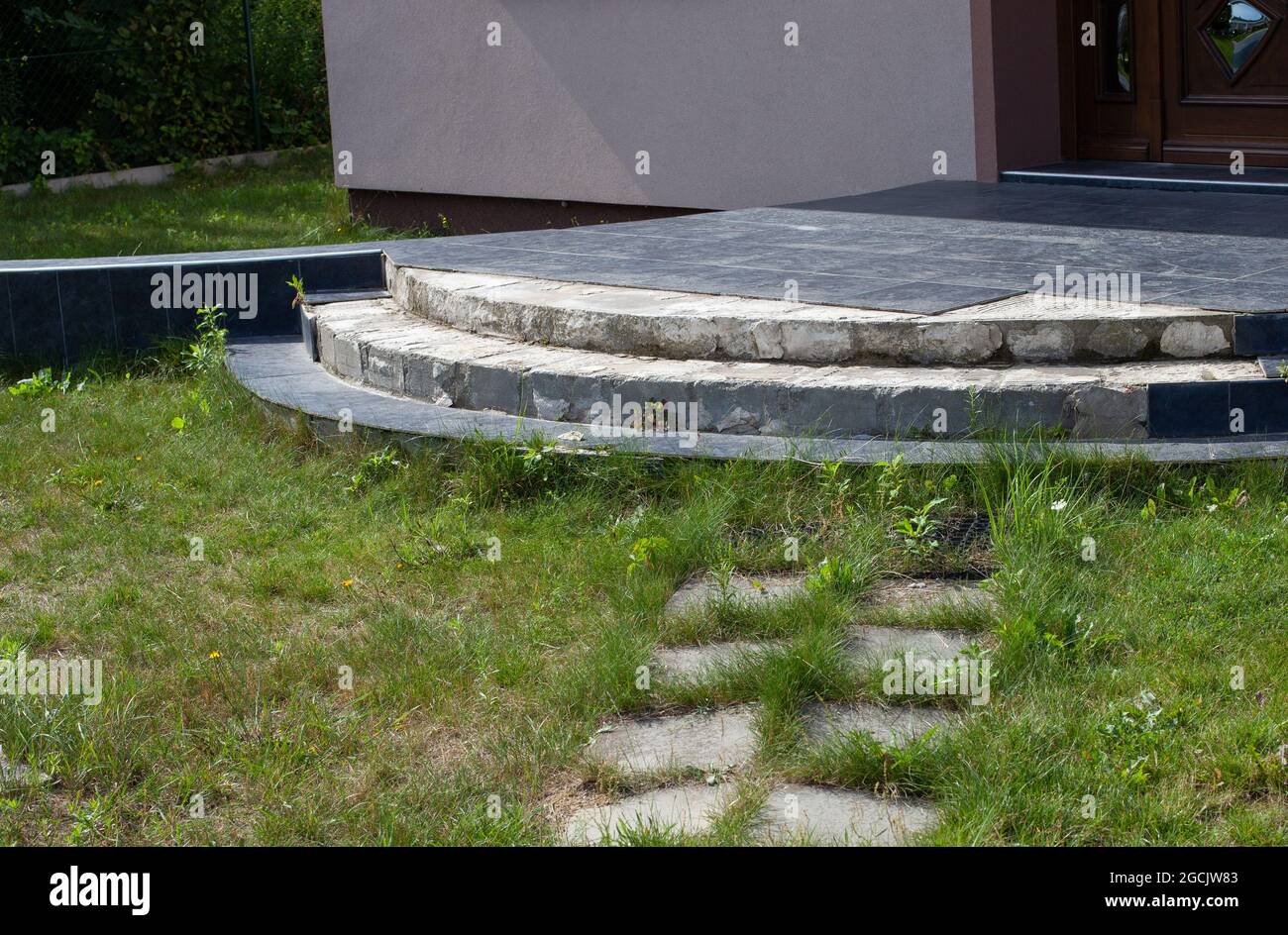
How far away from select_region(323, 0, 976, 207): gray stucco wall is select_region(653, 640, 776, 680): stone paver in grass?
491 cm

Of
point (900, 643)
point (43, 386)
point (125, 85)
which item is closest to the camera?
point (900, 643)

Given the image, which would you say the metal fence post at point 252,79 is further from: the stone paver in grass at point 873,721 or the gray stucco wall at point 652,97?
the stone paver in grass at point 873,721

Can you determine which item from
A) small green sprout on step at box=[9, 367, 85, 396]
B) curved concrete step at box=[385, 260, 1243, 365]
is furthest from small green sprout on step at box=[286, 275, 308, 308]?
curved concrete step at box=[385, 260, 1243, 365]

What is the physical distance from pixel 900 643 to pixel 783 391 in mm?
1370

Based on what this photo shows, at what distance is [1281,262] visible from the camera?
525cm

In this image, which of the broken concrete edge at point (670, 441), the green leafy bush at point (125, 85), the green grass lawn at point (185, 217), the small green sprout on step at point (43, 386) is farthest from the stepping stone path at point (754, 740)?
the green leafy bush at point (125, 85)

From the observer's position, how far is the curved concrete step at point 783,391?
4.50m

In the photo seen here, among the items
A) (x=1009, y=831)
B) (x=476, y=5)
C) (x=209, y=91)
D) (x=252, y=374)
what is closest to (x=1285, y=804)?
(x=1009, y=831)

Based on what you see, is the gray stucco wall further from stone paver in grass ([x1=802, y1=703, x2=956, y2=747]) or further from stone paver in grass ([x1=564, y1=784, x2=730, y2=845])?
stone paver in grass ([x1=564, y1=784, x2=730, y2=845])

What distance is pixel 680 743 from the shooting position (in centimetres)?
320

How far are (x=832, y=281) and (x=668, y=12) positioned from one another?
424cm

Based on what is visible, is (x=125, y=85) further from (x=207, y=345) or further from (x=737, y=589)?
(x=737, y=589)

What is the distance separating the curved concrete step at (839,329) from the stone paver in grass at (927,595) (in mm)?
1103

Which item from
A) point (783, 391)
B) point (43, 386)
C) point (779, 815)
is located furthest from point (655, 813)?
point (43, 386)
